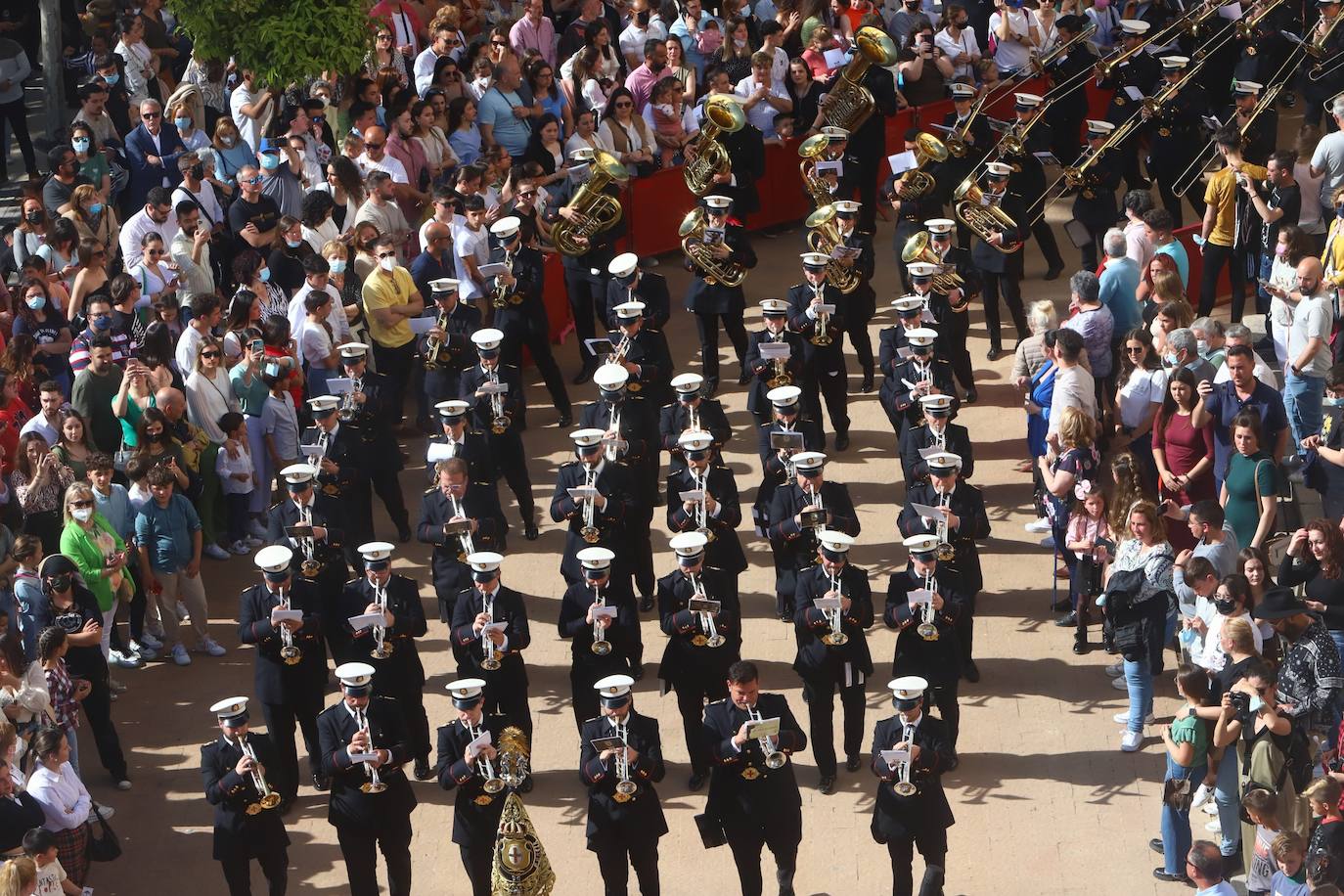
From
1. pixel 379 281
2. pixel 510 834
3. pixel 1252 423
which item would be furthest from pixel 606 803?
pixel 379 281

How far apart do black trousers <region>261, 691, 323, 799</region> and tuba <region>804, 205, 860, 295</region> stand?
19.2 feet

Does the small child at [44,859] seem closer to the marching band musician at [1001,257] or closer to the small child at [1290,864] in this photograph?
the small child at [1290,864]

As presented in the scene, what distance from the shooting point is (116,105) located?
749 inches

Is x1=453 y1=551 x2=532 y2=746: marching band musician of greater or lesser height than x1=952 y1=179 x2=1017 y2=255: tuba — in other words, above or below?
below

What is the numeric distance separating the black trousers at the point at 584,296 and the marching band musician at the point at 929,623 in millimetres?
5687

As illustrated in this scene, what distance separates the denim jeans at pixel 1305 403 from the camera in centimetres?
1577

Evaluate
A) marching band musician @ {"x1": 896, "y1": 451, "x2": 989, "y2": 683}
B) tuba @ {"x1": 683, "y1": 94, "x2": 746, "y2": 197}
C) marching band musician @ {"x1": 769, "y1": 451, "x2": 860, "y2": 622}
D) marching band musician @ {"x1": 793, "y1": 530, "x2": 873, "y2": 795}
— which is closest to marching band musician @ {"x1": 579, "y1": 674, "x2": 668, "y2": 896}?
marching band musician @ {"x1": 793, "y1": 530, "x2": 873, "y2": 795}

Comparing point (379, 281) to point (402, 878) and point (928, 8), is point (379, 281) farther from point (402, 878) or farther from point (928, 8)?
point (928, 8)

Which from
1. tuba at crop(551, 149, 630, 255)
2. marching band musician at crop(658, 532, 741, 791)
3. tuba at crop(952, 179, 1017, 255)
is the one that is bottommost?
marching band musician at crop(658, 532, 741, 791)

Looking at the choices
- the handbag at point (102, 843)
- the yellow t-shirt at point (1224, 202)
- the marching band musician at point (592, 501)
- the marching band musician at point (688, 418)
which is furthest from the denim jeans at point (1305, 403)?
the handbag at point (102, 843)

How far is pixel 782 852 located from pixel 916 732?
104 cm

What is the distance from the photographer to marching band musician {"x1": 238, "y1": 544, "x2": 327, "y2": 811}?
43.6 ft

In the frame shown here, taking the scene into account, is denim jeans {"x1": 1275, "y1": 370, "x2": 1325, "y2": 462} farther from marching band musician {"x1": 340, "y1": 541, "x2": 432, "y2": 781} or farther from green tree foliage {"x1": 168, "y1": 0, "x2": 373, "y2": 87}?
green tree foliage {"x1": 168, "y1": 0, "x2": 373, "y2": 87}

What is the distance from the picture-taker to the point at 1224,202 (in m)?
17.9
